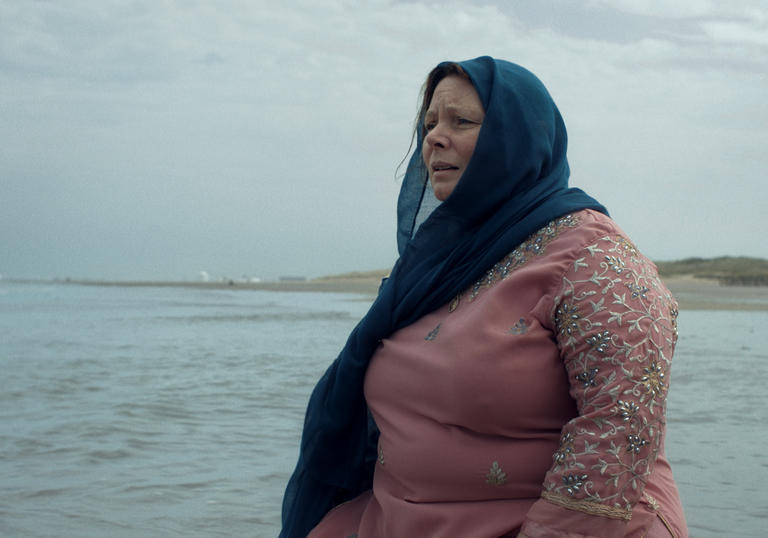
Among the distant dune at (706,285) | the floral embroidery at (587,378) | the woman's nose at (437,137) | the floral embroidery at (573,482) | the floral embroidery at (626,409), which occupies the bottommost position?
the distant dune at (706,285)

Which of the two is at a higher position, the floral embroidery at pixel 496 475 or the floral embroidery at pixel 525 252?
the floral embroidery at pixel 525 252

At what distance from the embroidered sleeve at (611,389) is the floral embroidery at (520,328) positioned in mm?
71

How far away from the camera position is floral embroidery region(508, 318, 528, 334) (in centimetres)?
147

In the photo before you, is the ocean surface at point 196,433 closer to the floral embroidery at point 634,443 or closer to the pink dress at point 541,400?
the pink dress at point 541,400

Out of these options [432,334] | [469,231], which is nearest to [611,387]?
[432,334]

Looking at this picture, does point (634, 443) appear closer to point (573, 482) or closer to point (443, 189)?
point (573, 482)

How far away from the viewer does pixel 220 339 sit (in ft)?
37.4

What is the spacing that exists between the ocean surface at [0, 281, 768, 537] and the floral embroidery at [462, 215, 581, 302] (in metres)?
2.58

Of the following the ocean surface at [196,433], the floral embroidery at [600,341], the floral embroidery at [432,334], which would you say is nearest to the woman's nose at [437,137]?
the floral embroidery at [432,334]

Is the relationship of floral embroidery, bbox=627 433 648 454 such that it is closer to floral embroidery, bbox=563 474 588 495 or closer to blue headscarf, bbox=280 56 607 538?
floral embroidery, bbox=563 474 588 495

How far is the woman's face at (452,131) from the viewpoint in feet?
5.54

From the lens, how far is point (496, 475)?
1.49 m

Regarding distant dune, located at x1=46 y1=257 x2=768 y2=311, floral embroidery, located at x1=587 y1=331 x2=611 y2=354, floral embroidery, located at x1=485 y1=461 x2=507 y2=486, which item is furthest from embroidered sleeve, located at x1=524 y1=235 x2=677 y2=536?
distant dune, located at x1=46 y1=257 x2=768 y2=311

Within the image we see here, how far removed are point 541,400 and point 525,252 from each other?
0.99ft
